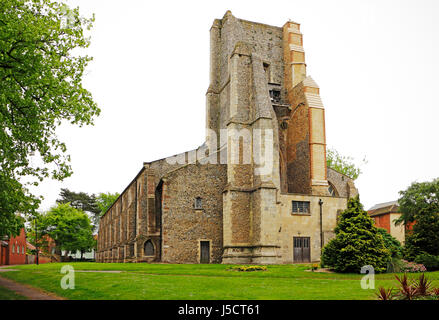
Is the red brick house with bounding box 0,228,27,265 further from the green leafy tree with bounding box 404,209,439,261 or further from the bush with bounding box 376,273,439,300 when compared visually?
the bush with bounding box 376,273,439,300

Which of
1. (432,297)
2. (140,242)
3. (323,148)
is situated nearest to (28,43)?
(432,297)

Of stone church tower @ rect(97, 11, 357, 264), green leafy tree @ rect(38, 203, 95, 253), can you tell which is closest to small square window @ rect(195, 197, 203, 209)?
stone church tower @ rect(97, 11, 357, 264)

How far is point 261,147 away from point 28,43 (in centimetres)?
2037

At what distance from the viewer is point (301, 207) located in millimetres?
33594

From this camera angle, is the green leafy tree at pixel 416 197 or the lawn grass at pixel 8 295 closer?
the lawn grass at pixel 8 295

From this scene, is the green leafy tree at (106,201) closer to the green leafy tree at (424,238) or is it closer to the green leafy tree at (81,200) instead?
the green leafy tree at (81,200)

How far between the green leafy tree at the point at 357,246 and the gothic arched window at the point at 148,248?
18842 millimetres

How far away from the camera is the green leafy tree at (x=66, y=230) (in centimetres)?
6844

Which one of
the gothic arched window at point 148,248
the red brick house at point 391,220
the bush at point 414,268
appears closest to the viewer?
the bush at point 414,268

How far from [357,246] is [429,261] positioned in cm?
444

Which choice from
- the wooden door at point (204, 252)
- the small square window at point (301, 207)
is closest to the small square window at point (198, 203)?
the wooden door at point (204, 252)

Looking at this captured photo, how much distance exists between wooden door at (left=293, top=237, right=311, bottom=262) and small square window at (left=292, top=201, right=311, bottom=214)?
6.76 ft
